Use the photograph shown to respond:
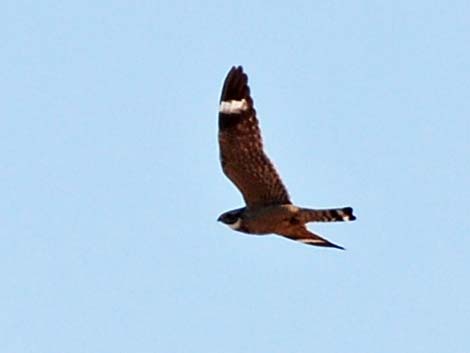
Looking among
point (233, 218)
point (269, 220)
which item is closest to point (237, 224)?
point (233, 218)

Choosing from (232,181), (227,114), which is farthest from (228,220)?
(227,114)

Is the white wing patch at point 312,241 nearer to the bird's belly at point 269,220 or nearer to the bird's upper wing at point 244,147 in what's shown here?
the bird's belly at point 269,220

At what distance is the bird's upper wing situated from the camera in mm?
12602

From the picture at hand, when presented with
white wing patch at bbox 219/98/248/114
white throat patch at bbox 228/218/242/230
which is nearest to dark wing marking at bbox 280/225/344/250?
white throat patch at bbox 228/218/242/230

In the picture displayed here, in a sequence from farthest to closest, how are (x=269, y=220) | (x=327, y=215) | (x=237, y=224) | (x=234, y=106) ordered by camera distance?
1. (x=237, y=224)
2. (x=234, y=106)
3. (x=269, y=220)
4. (x=327, y=215)

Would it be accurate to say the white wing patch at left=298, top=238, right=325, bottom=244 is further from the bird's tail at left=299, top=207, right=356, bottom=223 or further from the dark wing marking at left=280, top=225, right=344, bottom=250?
the bird's tail at left=299, top=207, right=356, bottom=223

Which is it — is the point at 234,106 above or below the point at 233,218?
above

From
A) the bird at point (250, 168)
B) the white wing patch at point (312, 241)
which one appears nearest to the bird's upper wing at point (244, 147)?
the bird at point (250, 168)

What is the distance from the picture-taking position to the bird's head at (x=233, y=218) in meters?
12.8

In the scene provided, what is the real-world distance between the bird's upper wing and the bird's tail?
399 mm

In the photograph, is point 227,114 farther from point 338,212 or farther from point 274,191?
point 338,212

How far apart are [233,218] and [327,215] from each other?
4.51ft

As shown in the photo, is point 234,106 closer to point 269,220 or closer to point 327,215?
point 269,220

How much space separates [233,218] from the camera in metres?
12.9
